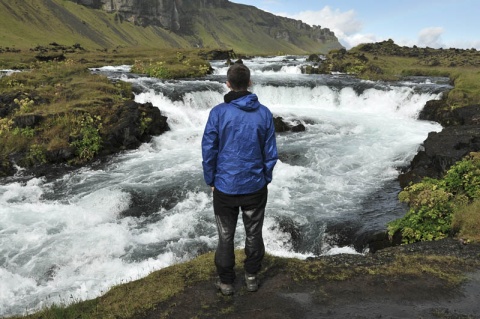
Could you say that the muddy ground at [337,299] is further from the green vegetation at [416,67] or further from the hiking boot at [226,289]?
the green vegetation at [416,67]

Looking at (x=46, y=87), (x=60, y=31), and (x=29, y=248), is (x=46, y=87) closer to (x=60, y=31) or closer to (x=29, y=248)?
(x=29, y=248)

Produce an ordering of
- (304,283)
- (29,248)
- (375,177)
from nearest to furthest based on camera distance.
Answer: (304,283) < (29,248) < (375,177)

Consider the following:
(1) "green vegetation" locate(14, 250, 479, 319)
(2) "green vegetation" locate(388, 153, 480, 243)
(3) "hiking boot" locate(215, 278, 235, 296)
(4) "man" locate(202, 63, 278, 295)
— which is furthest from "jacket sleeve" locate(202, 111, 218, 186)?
(2) "green vegetation" locate(388, 153, 480, 243)

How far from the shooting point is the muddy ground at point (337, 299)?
18.1 feet

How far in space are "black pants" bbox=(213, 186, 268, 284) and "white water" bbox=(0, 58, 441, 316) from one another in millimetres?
4001

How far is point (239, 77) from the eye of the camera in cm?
540

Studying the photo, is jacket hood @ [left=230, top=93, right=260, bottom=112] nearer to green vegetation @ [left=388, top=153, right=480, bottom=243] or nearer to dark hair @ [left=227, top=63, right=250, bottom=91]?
dark hair @ [left=227, top=63, right=250, bottom=91]

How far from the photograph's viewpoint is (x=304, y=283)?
6430 mm

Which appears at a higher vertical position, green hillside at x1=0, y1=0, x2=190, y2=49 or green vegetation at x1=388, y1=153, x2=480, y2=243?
green hillside at x1=0, y1=0, x2=190, y2=49

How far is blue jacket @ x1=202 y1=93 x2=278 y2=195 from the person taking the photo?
5426mm

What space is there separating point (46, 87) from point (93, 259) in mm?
20243

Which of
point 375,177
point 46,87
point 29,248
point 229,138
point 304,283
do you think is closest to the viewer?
point 229,138

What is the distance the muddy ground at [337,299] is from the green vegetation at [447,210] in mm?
2754

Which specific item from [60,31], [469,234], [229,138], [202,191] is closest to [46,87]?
[202,191]
